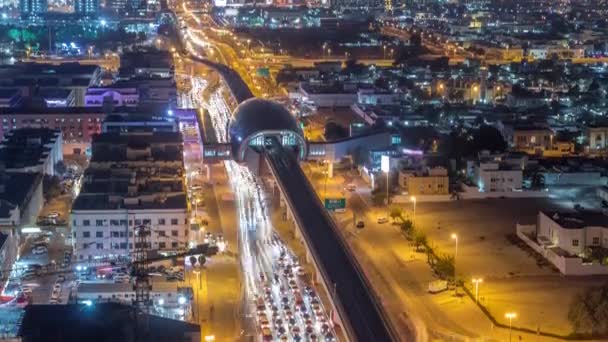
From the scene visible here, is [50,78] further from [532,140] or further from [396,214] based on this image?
[396,214]

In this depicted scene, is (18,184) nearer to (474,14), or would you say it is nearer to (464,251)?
(464,251)

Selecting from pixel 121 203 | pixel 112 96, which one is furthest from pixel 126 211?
pixel 112 96

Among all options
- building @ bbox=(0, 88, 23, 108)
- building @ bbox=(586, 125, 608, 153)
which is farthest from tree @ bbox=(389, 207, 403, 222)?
building @ bbox=(0, 88, 23, 108)

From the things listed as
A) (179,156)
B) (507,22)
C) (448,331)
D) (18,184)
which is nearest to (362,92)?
(179,156)

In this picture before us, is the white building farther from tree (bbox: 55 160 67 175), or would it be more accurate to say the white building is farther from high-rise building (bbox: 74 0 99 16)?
high-rise building (bbox: 74 0 99 16)

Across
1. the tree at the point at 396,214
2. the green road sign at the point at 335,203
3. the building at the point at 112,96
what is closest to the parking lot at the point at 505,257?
the tree at the point at 396,214
